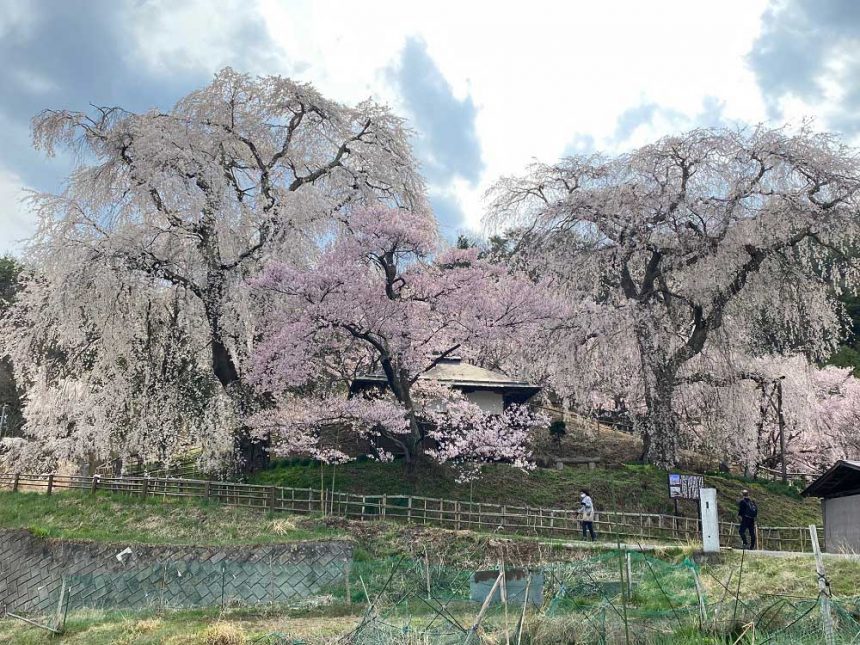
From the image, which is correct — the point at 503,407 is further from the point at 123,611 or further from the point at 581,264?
the point at 123,611

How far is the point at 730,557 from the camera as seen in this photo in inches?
498

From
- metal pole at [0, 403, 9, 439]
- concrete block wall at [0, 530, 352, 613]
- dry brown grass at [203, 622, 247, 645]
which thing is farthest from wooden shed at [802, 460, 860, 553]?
metal pole at [0, 403, 9, 439]

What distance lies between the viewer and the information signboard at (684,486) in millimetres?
17484

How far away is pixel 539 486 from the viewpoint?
843 inches

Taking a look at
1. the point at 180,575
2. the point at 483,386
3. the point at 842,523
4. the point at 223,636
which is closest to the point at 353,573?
the point at 180,575

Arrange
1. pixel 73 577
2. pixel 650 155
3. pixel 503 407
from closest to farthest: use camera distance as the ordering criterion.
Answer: pixel 73 577 → pixel 650 155 → pixel 503 407

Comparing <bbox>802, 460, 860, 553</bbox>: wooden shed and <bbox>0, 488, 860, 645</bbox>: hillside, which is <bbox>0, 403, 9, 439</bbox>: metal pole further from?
<bbox>802, 460, 860, 553</bbox>: wooden shed

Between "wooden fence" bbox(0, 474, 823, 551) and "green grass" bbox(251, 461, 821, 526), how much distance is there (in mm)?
1258

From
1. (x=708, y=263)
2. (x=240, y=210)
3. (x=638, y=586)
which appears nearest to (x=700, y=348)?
(x=708, y=263)

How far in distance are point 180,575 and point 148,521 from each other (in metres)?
4.13

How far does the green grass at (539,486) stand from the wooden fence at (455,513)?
126cm

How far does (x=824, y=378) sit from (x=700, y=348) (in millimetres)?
14841

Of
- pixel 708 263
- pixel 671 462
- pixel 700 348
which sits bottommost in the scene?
pixel 671 462

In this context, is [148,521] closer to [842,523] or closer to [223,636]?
[223,636]
